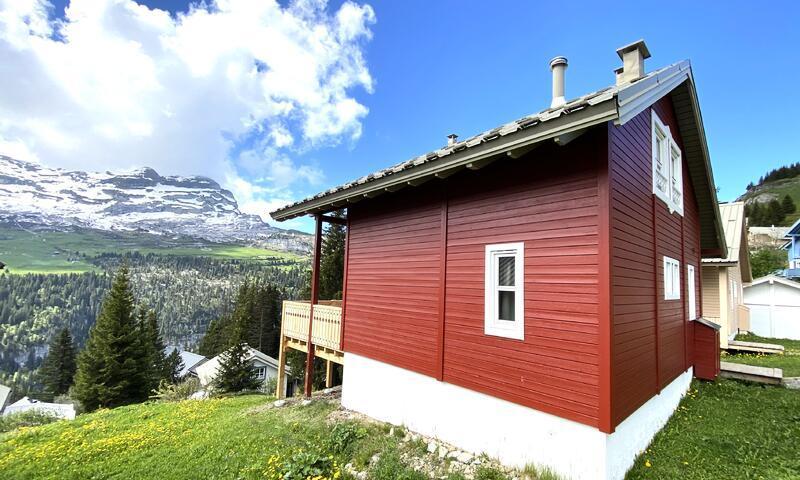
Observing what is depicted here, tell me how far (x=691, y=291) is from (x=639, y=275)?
497 centimetres

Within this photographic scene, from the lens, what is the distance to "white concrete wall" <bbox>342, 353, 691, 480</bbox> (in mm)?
4238

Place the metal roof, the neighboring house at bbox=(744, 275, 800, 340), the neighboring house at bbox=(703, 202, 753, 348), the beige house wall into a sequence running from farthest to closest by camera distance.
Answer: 1. the neighboring house at bbox=(744, 275, 800, 340)
2. the beige house wall
3. the neighboring house at bbox=(703, 202, 753, 348)
4. the metal roof

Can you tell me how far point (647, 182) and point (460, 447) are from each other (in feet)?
16.6

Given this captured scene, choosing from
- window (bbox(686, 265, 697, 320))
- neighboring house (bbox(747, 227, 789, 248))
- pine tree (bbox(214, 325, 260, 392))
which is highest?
neighboring house (bbox(747, 227, 789, 248))

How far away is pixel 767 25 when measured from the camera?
78.6 feet

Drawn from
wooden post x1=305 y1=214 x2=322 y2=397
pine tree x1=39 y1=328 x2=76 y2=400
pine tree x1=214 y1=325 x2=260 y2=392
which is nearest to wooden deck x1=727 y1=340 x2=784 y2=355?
wooden post x1=305 y1=214 x2=322 y2=397

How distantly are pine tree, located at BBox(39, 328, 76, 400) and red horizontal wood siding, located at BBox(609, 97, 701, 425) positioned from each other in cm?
6711

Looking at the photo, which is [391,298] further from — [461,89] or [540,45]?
[461,89]

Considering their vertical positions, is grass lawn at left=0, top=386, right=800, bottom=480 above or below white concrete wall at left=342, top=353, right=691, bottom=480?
below

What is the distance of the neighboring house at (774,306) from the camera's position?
1878cm

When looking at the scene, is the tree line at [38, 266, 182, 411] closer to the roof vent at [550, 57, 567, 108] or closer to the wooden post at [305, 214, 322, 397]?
the wooden post at [305, 214, 322, 397]

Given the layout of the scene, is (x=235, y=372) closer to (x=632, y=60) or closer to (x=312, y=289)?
(x=312, y=289)

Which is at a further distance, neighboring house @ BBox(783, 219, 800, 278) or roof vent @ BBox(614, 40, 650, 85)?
neighboring house @ BBox(783, 219, 800, 278)

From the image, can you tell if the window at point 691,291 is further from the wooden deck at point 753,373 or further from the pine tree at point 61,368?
the pine tree at point 61,368
